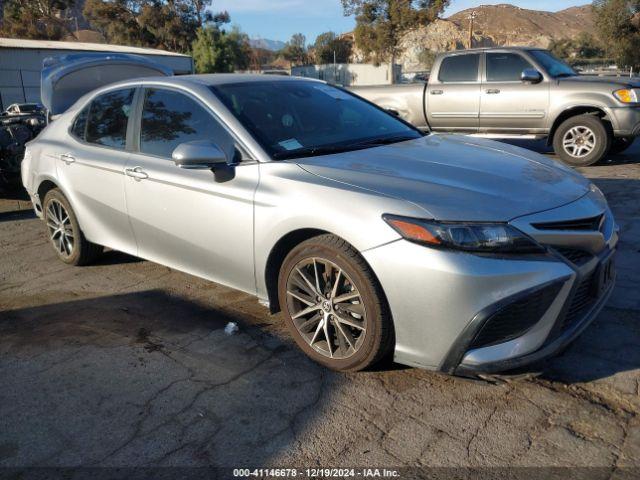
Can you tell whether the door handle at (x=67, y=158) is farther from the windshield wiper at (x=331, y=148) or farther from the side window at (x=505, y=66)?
the side window at (x=505, y=66)

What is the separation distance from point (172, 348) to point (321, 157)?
4.89 feet

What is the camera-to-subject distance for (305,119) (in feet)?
12.7

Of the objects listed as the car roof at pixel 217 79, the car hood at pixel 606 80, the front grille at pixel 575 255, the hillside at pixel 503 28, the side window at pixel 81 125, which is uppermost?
the hillside at pixel 503 28

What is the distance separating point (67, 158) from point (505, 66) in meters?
6.91

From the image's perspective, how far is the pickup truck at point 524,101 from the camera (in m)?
8.05

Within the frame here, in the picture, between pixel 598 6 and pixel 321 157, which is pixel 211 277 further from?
pixel 598 6

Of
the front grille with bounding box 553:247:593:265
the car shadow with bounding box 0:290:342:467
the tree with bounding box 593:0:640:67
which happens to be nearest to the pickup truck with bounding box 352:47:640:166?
the front grille with bounding box 553:247:593:265

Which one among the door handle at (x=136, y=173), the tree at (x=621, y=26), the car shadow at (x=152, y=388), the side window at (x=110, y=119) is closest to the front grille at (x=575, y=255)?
the car shadow at (x=152, y=388)

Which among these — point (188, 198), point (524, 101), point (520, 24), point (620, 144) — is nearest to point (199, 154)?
point (188, 198)

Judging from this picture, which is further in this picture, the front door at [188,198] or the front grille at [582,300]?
the front door at [188,198]

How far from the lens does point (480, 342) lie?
8.57 ft

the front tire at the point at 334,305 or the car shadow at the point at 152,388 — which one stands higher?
the front tire at the point at 334,305

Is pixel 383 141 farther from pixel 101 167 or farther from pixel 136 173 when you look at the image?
pixel 101 167

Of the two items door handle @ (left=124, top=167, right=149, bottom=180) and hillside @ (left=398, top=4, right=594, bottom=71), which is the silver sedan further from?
hillside @ (left=398, top=4, right=594, bottom=71)
